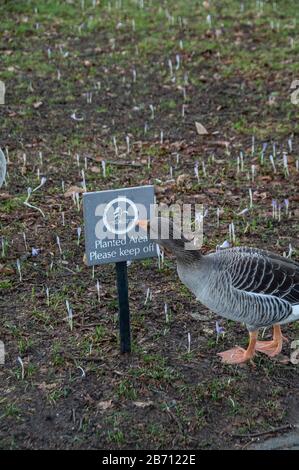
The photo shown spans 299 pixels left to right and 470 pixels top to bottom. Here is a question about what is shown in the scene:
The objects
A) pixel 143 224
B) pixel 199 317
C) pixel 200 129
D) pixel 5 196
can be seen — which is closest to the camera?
pixel 143 224

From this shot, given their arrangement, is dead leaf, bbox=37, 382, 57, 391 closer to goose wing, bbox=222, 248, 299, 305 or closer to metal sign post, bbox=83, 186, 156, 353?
metal sign post, bbox=83, 186, 156, 353

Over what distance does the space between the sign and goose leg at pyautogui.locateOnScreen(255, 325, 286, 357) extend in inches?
44.1

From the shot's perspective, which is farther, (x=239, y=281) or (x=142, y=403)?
(x=239, y=281)

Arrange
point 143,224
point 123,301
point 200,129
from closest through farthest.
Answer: point 143,224, point 123,301, point 200,129

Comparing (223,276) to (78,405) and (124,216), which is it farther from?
(78,405)

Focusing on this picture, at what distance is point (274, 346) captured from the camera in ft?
17.5

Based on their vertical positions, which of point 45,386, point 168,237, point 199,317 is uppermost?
point 168,237

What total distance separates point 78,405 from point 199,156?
4299 millimetres

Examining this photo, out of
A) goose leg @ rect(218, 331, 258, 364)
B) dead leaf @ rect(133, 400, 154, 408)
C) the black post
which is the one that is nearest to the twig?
dead leaf @ rect(133, 400, 154, 408)

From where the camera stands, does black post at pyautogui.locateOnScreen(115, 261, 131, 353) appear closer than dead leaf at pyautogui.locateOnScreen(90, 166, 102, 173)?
Yes

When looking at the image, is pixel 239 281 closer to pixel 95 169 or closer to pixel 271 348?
pixel 271 348

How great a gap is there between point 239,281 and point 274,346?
65 cm

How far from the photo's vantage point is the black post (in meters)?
5.11

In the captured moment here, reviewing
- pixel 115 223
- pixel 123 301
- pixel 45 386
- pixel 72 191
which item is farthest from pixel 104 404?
pixel 72 191
